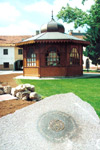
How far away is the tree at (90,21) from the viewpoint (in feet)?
90.3

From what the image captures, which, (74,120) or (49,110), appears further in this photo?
(49,110)

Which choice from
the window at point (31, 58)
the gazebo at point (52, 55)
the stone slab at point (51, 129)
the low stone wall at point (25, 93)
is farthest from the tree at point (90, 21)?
the stone slab at point (51, 129)

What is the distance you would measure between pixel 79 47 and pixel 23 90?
1300 cm

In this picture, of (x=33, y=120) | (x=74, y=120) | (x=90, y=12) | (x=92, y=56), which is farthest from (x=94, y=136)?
(x=90, y=12)

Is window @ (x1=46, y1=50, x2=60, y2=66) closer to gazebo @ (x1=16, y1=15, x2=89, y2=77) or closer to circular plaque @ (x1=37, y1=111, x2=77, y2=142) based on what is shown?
gazebo @ (x1=16, y1=15, x2=89, y2=77)

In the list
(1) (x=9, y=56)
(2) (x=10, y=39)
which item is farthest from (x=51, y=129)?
(2) (x=10, y=39)

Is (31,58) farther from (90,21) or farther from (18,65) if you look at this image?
(18,65)

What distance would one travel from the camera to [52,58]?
1706 centimetres

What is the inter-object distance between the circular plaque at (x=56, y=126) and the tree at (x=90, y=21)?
81.4ft


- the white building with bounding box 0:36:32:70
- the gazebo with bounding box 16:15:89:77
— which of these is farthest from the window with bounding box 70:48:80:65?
the white building with bounding box 0:36:32:70

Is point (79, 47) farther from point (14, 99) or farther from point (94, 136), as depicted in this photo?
point (94, 136)

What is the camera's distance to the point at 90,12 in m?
31.1

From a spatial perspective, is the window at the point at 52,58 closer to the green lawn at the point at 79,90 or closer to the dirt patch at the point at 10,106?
the green lawn at the point at 79,90

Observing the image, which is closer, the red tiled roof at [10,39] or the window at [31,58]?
the window at [31,58]
